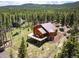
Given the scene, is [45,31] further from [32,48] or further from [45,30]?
[32,48]

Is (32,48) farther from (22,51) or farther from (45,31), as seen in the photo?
(45,31)

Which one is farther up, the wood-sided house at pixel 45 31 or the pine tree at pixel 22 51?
the wood-sided house at pixel 45 31

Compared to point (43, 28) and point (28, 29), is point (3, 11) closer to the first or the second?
point (28, 29)

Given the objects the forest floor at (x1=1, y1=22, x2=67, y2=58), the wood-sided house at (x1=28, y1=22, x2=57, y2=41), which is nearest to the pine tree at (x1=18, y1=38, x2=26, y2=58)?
the forest floor at (x1=1, y1=22, x2=67, y2=58)

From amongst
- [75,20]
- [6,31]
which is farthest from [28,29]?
[75,20]

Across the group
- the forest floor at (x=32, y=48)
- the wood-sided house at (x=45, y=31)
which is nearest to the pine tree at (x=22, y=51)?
the forest floor at (x=32, y=48)

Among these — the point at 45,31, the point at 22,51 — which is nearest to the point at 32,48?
the point at 22,51

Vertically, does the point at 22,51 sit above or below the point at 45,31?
below

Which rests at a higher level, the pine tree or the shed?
the shed

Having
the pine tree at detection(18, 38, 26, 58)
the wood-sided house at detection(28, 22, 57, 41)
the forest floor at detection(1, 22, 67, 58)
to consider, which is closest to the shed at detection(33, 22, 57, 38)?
the wood-sided house at detection(28, 22, 57, 41)

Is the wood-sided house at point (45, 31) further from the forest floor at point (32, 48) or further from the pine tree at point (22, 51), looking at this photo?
the pine tree at point (22, 51)

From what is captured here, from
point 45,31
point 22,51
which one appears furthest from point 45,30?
point 22,51

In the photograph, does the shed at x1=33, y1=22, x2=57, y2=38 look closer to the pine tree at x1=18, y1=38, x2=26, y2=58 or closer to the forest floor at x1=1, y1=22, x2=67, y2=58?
the forest floor at x1=1, y1=22, x2=67, y2=58
